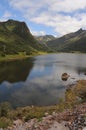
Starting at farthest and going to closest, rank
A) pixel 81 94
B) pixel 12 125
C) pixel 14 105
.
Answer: pixel 81 94 < pixel 14 105 < pixel 12 125

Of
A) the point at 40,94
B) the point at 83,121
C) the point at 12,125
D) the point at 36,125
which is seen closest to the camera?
the point at 83,121

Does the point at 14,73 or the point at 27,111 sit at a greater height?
the point at 27,111

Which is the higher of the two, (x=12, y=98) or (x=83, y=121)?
(x=83, y=121)

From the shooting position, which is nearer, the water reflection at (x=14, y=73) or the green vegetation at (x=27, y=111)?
the green vegetation at (x=27, y=111)

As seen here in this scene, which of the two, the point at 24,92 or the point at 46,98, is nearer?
the point at 46,98

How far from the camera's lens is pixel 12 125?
26625 mm

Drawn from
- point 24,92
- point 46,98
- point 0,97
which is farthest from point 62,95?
point 0,97

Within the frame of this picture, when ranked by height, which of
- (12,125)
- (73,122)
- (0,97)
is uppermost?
(73,122)

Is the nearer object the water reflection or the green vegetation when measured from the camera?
the green vegetation

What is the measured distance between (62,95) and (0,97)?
16.6 m

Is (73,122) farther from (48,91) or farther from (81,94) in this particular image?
(48,91)

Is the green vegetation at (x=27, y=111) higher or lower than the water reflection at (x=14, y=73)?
higher

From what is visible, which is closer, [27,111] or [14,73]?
[27,111]

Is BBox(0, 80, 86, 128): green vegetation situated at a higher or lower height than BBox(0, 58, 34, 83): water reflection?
higher
